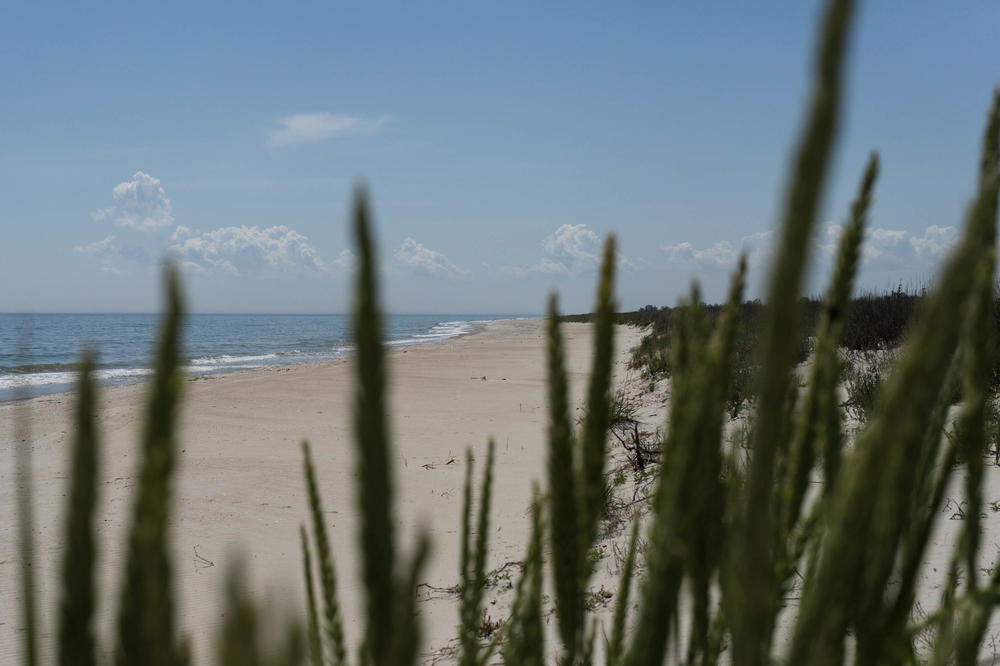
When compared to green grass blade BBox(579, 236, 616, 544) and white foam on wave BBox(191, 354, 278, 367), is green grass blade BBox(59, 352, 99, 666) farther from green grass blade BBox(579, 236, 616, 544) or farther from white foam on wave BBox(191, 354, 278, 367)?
white foam on wave BBox(191, 354, 278, 367)

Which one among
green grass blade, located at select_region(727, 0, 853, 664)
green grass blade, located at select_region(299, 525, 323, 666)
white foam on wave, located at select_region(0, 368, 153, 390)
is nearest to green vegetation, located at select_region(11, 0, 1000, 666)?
green grass blade, located at select_region(727, 0, 853, 664)

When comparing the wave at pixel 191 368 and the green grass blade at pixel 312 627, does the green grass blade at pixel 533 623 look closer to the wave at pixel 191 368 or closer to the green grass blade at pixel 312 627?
the green grass blade at pixel 312 627

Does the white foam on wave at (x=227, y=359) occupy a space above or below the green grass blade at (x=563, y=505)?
below

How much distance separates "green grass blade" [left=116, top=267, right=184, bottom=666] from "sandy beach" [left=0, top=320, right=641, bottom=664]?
0.18ft

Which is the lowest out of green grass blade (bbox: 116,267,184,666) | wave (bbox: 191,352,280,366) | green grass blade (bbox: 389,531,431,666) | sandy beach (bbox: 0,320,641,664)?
wave (bbox: 191,352,280,366)

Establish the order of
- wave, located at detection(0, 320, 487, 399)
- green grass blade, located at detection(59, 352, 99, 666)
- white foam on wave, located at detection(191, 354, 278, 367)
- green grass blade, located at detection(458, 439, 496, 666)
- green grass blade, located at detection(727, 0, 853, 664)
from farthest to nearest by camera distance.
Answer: white foam on wave, located at detection(191, 354, 278, 367), wave, located at detection(0, 320, 487, 399), green grass blade, located at detection(458, 439, 496, 666), green grass blade, located at detection(59, 352, 99, 666), green grass blade, located at detection(727, 0, 853, 664)

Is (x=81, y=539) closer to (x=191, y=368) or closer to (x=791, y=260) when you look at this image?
(x=791, y=260)

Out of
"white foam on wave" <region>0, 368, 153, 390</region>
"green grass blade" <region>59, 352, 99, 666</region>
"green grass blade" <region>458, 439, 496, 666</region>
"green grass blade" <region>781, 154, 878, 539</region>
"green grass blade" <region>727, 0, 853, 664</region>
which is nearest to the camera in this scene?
"green grass blade" <region>727, 0, 853, 664</region>

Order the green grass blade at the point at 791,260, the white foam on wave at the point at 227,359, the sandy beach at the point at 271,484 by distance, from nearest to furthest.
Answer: the green grass blade at the point at 791,260
the sandy beach at the point at 271,484
the white foam on wave at the point at 227,359

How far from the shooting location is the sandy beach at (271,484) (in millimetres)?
4168

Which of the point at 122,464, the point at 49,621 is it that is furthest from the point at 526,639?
the point at 122,464

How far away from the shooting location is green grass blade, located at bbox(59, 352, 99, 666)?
336 millimetres

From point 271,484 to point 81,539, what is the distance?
6831 mm

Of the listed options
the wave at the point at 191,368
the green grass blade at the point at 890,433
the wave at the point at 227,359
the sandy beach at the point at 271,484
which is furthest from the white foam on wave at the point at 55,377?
the green grass blade at the point at 890,433
